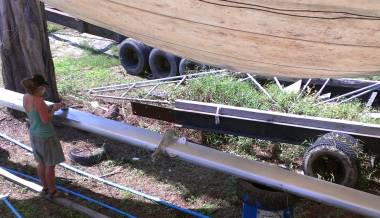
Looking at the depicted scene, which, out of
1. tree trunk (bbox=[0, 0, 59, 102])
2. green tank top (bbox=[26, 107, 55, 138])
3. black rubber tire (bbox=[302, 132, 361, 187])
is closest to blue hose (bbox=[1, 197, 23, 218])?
green tank top (bbox=[26, 107, 55, 138])

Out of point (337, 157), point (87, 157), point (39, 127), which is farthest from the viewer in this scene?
point (87, 157)

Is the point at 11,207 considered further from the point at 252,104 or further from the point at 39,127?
the point at 252,104

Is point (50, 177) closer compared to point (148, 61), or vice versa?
point (50, 177)

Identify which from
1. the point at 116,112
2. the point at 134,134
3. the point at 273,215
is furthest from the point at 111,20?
the point at 116,112

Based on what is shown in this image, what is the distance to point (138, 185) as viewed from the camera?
4.74m

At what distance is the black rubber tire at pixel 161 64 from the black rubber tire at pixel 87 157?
2454 millimetres

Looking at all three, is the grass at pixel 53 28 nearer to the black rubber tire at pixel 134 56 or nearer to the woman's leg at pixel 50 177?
the black rubber tire at pixel 134 56

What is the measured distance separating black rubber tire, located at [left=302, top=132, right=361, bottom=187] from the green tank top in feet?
7.20

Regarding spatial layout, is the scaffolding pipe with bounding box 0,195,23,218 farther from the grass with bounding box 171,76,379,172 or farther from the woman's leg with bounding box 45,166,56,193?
the grass with bounding box 171,76,379,172

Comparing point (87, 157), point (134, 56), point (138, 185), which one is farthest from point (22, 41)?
point (134, 56)

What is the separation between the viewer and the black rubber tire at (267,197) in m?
2.73

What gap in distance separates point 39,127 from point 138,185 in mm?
1165

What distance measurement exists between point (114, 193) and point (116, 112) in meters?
1.69

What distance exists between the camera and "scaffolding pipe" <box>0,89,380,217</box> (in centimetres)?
248
